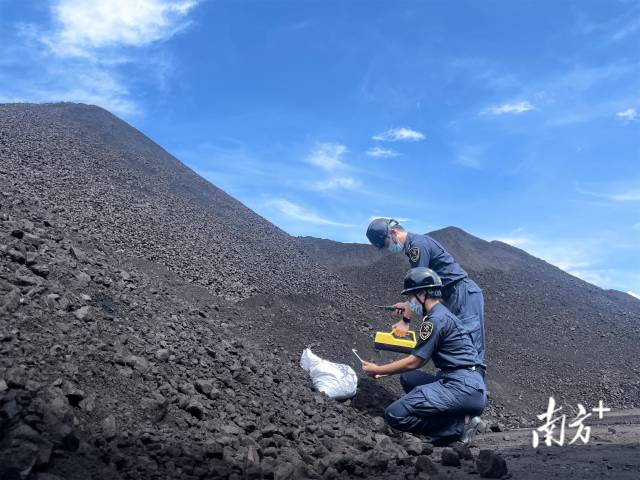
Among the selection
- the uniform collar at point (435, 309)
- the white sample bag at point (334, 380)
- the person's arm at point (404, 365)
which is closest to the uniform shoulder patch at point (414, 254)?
the uniform collar at point (435, 309)

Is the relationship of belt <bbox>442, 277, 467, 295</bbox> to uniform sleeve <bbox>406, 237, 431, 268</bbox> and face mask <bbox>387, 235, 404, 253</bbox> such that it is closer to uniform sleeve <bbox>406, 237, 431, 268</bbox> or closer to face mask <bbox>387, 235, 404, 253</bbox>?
uniform sleeve <bbox>406, 237, 431, 268</bbox>

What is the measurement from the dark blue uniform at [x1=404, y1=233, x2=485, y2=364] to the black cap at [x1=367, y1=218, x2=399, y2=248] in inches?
8.9

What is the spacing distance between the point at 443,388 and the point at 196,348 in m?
2.08

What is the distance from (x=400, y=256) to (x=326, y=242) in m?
3.69

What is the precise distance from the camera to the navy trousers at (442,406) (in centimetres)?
465

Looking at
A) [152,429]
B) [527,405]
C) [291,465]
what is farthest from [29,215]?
[527,405]

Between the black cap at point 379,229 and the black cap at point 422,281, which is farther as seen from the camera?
the black cap at point 379,229

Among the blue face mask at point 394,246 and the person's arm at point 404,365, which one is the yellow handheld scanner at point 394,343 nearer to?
the person's arm at point 404,365

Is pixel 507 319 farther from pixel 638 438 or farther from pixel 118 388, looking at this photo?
pixel 118 388

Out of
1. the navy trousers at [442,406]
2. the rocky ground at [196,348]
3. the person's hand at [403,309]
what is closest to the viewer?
the rocky ground at [196,348]

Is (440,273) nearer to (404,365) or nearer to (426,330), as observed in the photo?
(426,330)

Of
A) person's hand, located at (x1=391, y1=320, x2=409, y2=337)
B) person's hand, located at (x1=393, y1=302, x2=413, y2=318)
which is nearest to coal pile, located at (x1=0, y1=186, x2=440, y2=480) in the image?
person's hand, located at (x1=391, y1=320, x2=409, y2=337)

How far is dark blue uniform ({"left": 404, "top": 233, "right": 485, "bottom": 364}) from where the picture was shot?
217 inches

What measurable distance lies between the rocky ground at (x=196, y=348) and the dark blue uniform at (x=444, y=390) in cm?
26
